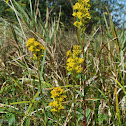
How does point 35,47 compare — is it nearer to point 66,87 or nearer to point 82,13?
point 82,13

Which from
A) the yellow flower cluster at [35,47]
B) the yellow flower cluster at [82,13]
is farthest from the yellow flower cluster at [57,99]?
the yellow flower cluster at [82,13]

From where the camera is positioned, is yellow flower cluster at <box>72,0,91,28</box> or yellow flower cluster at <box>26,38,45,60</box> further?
yellow flower cluster at <box>72,0,91,28</box>

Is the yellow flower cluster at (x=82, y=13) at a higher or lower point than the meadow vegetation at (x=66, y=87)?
higher

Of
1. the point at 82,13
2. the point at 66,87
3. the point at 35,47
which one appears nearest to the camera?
the point at 35,47

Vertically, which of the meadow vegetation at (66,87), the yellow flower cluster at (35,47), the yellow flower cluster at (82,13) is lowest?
the meadow vegetation at (66,87)

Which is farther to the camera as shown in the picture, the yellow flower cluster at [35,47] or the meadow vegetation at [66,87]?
the meadow vegetation at [66,87]

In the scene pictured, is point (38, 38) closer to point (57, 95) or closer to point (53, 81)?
point (53, 81)

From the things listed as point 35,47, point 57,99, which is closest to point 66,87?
point 57,99

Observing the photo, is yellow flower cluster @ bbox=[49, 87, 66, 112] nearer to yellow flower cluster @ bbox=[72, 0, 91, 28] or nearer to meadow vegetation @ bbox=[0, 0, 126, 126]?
meadow vegetation @ bbox=[0, 0, 126, 126]

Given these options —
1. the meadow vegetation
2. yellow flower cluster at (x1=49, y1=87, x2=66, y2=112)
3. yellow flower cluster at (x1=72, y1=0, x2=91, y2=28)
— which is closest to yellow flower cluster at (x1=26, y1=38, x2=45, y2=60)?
the meadow vegetation

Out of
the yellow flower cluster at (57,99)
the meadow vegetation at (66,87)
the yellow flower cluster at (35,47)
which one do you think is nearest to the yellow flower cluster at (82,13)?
the meadow vegetation at (66,87)

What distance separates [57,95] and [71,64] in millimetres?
241

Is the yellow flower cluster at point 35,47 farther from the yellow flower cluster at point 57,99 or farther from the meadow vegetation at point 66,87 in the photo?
the yellow flower cluster at point 57,99

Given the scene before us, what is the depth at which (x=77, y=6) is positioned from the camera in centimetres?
113
